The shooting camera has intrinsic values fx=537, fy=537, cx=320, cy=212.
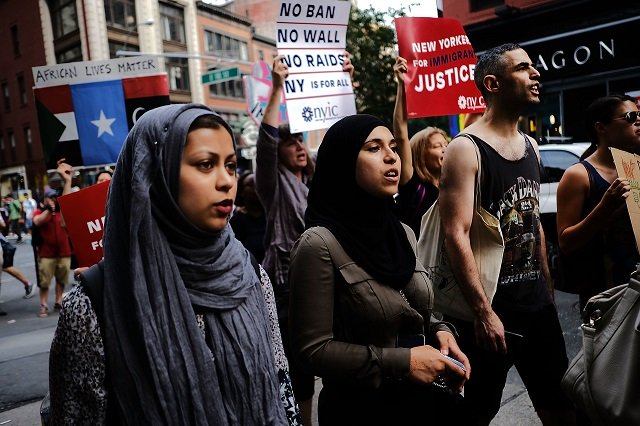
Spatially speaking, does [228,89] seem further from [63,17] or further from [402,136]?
[402,136]

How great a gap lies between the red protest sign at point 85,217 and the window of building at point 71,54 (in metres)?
31.1

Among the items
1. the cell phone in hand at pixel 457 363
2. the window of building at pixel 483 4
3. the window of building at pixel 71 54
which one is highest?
the window of building at pixel 71 54

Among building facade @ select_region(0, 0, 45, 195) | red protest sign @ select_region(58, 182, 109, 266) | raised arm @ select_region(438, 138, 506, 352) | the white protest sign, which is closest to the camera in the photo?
raised arm @ select_region(438, 138, 506, 352)

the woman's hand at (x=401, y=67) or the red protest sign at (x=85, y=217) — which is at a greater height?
the woman's hand at (x=401, y=67)

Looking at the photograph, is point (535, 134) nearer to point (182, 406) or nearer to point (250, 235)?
point (250, 235)

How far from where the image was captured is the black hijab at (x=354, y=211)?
198cm

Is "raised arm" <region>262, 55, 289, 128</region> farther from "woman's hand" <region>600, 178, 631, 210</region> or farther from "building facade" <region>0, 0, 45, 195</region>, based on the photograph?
"building facade" <region>0, 0, 45, 195</region>

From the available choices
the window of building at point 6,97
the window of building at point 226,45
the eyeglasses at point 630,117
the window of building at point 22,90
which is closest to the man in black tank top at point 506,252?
the eyeglasses at point 630,117

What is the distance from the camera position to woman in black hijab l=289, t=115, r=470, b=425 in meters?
1.90

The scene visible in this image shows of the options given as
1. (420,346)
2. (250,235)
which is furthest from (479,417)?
(250,235)

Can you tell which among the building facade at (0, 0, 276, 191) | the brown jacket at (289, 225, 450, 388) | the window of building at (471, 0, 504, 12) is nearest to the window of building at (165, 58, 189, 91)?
the building facade at (0, 0, 276, 191)

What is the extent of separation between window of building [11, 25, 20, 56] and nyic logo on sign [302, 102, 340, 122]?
38.6 meters

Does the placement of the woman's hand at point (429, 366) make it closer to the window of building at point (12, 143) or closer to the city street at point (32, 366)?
the city street at point (32, 366)

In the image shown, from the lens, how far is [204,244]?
1555 millimetres
